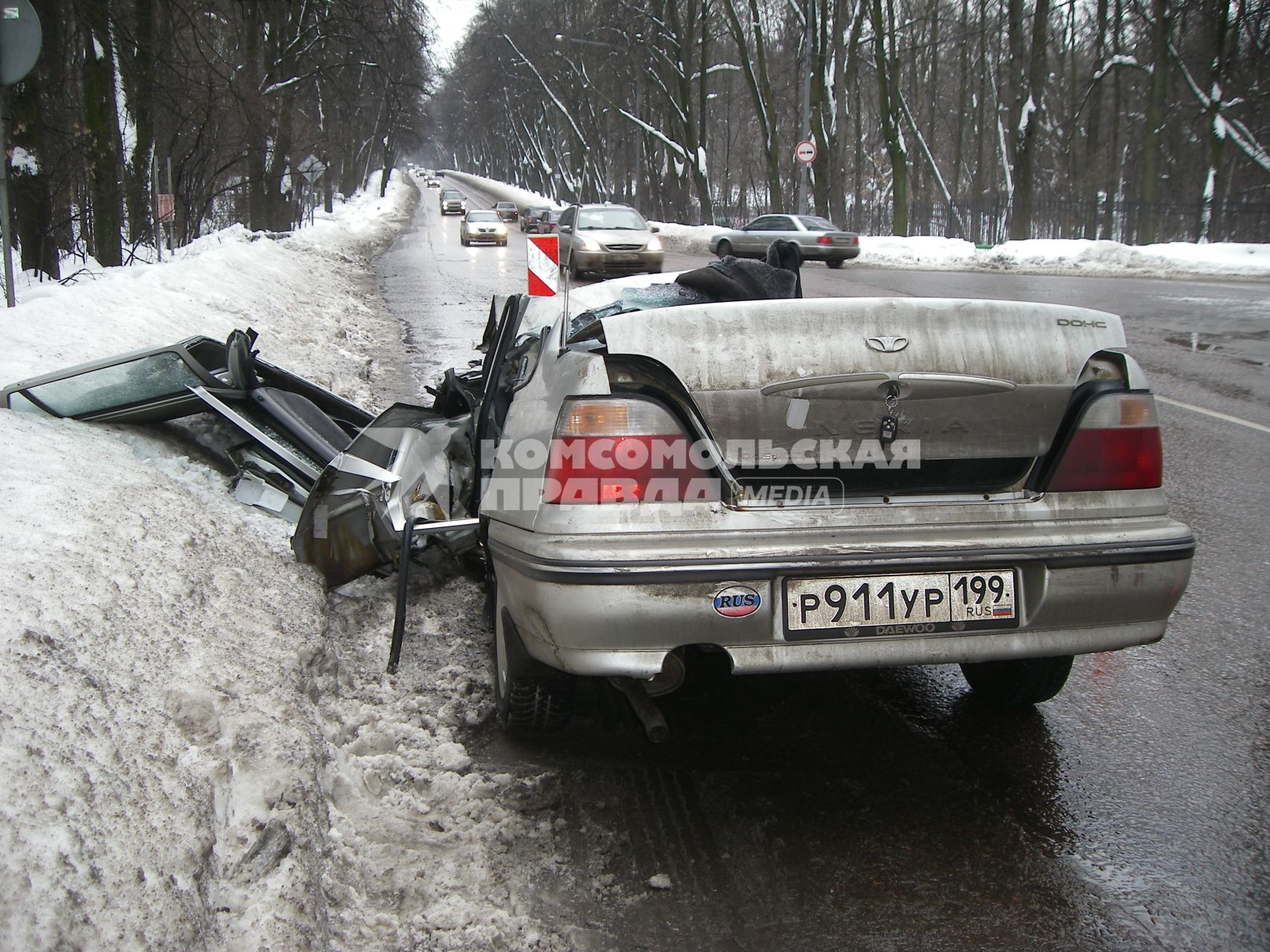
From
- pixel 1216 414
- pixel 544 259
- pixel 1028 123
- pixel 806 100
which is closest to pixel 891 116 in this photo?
pixel 806 100

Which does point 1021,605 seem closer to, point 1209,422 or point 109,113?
point 1209,422

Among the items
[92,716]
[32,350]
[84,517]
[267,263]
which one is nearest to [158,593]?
[84,517]

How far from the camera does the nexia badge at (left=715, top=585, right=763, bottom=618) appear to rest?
2.58 meters

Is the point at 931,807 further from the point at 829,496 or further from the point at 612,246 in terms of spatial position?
the point at 612,246

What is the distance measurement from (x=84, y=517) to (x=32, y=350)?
2535mm

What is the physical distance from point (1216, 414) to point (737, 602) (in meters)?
6.85

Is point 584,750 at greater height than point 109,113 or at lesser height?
lesser

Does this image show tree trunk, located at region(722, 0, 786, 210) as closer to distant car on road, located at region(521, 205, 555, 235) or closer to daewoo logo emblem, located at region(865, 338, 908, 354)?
distant car on road, located at region(521, 205, 555, 235)

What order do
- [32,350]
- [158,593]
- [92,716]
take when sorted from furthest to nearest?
[32,350] → [158,593] → [92,716]

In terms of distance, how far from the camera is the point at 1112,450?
9.44ft

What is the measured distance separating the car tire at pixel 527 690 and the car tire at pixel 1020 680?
1291 mm

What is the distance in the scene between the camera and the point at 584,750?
10.4 feet

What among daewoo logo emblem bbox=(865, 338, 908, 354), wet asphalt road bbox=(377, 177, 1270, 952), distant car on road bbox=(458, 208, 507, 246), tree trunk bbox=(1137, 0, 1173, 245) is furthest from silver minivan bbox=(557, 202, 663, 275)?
daewoo logo emblem bbox=(865, 338, 908, 354)

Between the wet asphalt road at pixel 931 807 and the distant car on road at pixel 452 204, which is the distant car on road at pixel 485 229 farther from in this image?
the wet asphalt road at pixel 931 807
